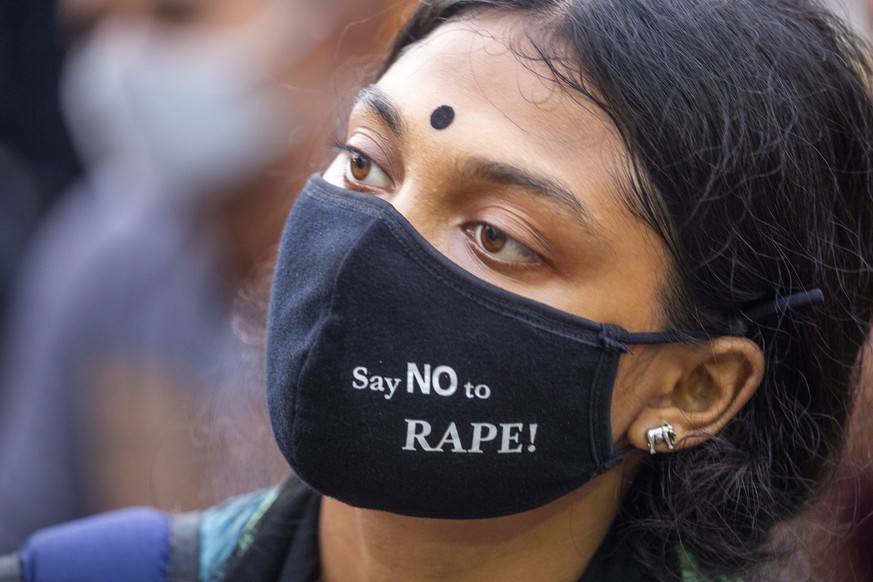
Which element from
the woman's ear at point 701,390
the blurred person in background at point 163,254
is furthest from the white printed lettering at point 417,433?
the blurred person in background at point 163,254

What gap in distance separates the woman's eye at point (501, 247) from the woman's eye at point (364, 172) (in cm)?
24

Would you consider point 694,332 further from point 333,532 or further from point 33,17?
point 33,17

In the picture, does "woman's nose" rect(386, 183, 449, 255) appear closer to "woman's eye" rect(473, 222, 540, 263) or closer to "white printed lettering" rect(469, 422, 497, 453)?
"woman's eye" rect(473, 222, 540, 263)

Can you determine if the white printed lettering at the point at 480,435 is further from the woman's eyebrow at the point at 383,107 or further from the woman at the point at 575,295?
the woman's eyebrow at the point at 383,107

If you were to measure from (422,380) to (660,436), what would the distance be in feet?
1.70

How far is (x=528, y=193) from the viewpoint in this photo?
1.85 meters

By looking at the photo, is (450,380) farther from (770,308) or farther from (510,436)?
(770,308)

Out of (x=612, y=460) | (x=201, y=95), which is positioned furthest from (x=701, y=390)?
(x=201, y=95)

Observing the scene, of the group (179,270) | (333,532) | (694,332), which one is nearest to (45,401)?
(179,270)

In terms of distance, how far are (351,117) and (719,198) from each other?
767mm

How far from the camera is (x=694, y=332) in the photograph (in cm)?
200

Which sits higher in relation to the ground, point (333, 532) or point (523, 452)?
point (523, 452)

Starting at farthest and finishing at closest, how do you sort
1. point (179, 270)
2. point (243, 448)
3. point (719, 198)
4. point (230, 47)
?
point (230, 47) < point (179, 270) < point (243, 448) < point (719, 198)

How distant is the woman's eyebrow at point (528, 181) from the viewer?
6.05 ft
